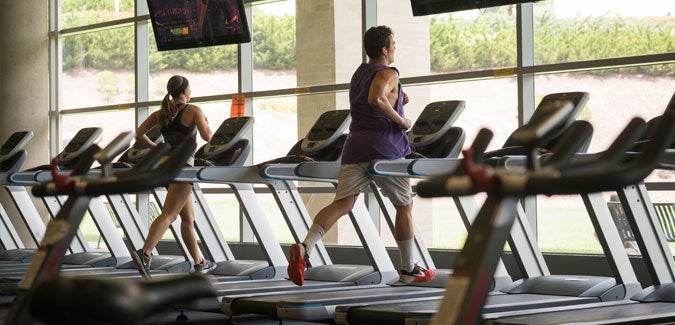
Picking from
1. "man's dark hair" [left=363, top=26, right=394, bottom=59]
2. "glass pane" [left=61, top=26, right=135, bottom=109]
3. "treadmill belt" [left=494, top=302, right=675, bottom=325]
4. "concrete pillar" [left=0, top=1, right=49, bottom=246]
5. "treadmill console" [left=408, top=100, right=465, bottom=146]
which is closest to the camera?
"treadmill belt" [left=494, top=302, right=675, bottom=325]

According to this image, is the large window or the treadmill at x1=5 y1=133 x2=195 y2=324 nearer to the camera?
the treadmill at x1=5 y1=133 x2=195 y2=324

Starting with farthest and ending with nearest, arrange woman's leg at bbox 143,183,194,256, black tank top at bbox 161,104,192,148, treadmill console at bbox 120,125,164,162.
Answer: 1. treadmill console at bbox 120,125,164,162
2. black tank top at bbox 161,104,192,148
3. woman's leg at bbox 143,183,194,256

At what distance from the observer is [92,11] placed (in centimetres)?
1055

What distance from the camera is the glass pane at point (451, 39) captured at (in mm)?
7285

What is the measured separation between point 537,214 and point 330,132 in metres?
1.67

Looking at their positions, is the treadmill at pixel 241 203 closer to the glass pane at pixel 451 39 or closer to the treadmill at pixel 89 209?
the treadmill at pixel 89 209

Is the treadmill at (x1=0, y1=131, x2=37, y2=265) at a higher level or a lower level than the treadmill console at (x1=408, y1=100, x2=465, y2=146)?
lower

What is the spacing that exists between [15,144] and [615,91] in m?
4.77

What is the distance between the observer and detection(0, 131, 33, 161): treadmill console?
8602 mm

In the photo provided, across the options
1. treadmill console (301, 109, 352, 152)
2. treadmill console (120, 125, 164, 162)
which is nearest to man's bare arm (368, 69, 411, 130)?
treadmill console (301, 109, 352, 152)

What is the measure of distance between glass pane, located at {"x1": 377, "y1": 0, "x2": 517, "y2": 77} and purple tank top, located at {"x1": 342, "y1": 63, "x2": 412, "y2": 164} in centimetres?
193

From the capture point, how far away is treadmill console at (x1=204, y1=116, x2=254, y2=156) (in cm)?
672

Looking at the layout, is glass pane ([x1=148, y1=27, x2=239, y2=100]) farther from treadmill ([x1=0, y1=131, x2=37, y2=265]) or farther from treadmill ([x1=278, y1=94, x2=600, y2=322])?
treadmill ([x1=278, y1=94, x2=600, y2=322])

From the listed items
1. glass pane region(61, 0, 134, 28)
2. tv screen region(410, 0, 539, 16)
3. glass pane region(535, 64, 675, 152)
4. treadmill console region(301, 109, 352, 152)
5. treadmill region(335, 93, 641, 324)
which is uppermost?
glass pane region(61, 0, 134, 28)
